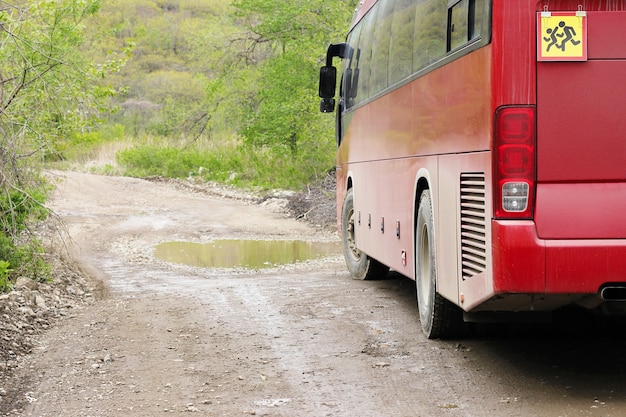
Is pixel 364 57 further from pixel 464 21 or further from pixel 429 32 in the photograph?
→ pixel 464 21

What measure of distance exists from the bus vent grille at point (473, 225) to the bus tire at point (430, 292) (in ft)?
3.35

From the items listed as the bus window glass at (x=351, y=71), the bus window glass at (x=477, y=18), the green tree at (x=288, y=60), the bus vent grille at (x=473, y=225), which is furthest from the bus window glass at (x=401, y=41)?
the green tree at (x=288, y=60)

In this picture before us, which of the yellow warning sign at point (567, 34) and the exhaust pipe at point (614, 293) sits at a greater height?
the yellow warning sign at point (567, 34)

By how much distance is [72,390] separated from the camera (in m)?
6.72

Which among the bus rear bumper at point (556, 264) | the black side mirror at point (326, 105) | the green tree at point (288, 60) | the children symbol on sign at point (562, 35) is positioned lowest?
the bus rear bumper at point (556, 264)

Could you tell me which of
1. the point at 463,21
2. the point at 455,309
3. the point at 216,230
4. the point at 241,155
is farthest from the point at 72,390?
the point at 241,155

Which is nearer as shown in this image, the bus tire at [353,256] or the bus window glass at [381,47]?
the bus window glass at [381,47]

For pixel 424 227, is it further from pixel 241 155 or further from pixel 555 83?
pixel 241 155

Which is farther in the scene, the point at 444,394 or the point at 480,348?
the point at 480,348

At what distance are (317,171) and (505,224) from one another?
2165 cm

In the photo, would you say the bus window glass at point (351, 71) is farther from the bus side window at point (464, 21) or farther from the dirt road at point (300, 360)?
the bus side window at point (464, 21)

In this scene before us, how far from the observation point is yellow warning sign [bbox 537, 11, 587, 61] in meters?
5.61

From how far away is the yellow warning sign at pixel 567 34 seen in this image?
561 cm

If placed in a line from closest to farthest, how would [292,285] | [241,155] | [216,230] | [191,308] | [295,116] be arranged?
[191,308]
[292,285]
[216,230]
[295,116]
[241,155]
